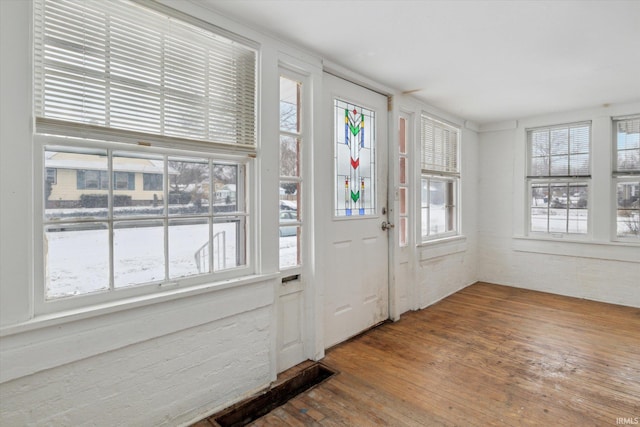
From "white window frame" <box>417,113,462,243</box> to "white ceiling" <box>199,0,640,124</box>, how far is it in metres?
0.71

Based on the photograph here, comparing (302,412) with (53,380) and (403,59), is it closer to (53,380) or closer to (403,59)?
(53,380)

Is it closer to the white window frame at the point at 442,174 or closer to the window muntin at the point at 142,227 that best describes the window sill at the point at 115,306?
the window muntin at the point at 142,227

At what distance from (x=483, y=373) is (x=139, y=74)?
3145 millimetres

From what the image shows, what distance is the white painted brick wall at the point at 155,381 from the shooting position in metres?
1.52

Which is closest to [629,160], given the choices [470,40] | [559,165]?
[559,165]

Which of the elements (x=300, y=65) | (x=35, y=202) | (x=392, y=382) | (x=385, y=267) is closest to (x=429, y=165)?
(x=385, y=267)

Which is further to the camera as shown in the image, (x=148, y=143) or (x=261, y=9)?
(x=261, y=9)

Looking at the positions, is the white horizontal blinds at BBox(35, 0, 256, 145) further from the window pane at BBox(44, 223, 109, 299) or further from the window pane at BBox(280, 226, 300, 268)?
the window pane at BBox(280, 226, 300, 268)

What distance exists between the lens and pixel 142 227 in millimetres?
1882

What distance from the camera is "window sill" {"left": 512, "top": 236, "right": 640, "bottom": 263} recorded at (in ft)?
13.8

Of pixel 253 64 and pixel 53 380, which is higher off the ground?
pixel 253 64

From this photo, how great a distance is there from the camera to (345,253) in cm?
318

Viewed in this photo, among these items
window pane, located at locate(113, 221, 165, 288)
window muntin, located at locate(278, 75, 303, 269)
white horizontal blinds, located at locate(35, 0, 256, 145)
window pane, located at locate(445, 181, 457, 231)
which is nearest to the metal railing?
window pane, located at locate(113, 221, 165, 288)

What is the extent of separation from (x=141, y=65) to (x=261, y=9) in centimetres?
81
